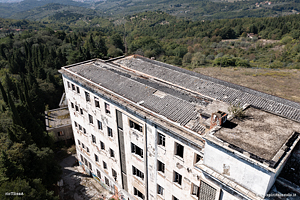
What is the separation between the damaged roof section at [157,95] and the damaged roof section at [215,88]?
11.2 feet

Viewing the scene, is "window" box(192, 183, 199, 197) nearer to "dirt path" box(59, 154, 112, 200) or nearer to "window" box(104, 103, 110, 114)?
"window" box(104, 103, 110, 114)

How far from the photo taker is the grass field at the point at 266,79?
198ft

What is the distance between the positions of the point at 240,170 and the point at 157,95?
43.0ft

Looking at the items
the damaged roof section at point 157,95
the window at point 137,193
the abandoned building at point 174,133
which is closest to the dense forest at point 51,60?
the abandoned building at point 174,133

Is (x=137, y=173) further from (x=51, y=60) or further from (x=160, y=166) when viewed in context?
(x=51, y=60)

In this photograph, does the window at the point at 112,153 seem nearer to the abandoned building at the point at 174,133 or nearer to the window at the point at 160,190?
the abandoned building at the point at 174,133

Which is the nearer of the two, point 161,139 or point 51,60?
point 161,139

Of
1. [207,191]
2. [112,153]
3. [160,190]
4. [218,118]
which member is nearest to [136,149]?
[160,190]

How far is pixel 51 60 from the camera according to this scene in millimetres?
82250

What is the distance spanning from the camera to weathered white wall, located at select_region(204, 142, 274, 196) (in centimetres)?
1189

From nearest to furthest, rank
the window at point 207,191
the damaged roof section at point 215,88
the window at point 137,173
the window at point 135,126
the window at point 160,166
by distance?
the window at point 207,191, the damaged roof section at point 215,88, the window at point 160,166, the window at point 135,126, the window at point 137,173

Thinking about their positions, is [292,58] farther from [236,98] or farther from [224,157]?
[224,157]

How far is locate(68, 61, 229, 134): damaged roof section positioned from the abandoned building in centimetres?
11

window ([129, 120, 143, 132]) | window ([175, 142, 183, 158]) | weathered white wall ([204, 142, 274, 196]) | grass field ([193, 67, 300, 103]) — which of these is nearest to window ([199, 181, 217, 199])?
weathered white wall ([204, 142, 274, 196])
